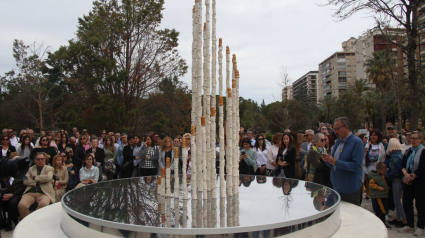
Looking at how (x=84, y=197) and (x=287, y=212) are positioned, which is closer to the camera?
(x=287, y=212)


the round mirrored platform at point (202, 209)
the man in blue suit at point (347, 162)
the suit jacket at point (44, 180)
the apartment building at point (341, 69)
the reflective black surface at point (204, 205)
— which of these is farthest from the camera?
the apartment building at point (341, 69)

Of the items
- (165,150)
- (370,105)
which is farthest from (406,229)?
(370,105)

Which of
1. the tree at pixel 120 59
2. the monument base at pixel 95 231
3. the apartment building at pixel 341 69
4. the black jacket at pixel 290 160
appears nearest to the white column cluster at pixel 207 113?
the monument base at pixel 95 231

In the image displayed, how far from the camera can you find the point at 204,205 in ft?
11.7

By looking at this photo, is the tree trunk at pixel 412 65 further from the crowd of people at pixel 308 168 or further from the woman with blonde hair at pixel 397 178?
the woman with blonde hair at pixel 397 178

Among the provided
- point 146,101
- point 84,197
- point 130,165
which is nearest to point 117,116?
point 146,101

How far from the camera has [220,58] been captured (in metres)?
3.77

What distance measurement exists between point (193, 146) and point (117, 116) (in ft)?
56.0

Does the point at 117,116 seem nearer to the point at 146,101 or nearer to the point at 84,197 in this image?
the point at 146,101

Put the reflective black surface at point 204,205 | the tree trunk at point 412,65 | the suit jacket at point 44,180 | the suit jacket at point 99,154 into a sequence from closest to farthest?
the reflective black surface at point 204,205
the suit jacket at point 44,180
the suit jacket at point 99,154
the tree trunk at point 412,65

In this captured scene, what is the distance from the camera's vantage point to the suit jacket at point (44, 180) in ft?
18.9

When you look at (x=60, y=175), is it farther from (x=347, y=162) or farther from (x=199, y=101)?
(x=347, y=162)

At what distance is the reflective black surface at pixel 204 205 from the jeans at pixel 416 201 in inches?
82.6

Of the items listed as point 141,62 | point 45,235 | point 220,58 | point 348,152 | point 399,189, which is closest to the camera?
point 45,235
